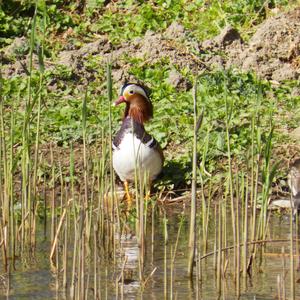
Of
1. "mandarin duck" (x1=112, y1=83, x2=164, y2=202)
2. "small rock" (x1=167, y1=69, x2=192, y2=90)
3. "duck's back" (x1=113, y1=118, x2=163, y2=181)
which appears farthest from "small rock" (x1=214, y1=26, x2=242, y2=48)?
"duck's back" (x1=113, y1=118, x2=163, y2=181)

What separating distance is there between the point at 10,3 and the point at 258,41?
3.38m

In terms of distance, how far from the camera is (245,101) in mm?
11922

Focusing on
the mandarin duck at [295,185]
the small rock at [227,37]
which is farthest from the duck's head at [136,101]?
the mandarin duck at [295,185]

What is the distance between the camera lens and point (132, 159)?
10656 mm

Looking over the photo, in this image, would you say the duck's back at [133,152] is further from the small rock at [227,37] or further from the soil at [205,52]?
the small rock at [227,37]

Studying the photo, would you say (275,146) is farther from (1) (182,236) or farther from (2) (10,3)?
(2) (10,3)

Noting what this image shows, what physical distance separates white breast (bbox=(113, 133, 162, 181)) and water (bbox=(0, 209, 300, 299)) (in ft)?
5.90

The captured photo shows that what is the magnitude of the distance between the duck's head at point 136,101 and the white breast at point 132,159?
0.51 metres

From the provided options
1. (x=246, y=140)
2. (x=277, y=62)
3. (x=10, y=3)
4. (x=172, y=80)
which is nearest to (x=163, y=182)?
(x=246, y=140)

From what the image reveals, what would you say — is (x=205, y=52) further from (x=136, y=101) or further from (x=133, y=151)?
(x=133, y=151)

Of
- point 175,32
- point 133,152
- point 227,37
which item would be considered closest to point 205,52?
point 227,37

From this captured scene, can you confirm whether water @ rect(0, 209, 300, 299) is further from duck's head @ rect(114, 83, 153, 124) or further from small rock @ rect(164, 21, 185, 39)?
small rock @ rect(164, 21, 185, 39)

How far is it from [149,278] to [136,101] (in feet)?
13.0

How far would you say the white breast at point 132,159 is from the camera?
10.6 metres
